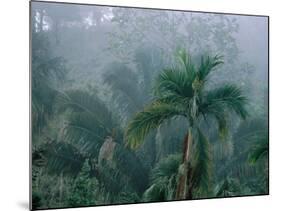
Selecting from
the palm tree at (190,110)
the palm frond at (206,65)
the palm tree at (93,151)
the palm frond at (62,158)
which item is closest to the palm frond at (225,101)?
the palm tree at (190,110)

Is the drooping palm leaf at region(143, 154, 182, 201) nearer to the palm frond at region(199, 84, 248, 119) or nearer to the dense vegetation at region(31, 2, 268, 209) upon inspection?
the dense vegetation at region(31, 2, 268, 209)

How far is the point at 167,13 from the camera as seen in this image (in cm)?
620

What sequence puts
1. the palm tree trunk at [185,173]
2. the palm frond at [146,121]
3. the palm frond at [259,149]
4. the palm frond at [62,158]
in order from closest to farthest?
the palm frond at [62,158] < the palm frond at [146,121] < the palm tree trunk at [185,173] < the palm frond at [259,149]

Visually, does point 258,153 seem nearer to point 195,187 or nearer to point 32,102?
point 195,187

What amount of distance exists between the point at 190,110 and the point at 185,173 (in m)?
0.76

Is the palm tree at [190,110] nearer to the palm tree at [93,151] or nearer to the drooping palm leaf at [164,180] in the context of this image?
the drooping palm leaf at [164,180]

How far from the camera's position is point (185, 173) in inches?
246

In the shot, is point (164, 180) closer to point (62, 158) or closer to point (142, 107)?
point (142, 107)

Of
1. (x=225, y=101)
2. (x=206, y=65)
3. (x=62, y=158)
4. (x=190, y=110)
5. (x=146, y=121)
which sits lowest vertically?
(x=62, y=158)

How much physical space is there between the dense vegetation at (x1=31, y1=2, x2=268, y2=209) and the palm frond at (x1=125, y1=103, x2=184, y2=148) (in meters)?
0.01

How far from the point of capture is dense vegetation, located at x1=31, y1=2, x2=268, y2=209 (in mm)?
5766

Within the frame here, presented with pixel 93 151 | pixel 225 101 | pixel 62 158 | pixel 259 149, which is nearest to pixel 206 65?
pixel 225 101

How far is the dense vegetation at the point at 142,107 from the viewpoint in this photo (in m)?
5.77

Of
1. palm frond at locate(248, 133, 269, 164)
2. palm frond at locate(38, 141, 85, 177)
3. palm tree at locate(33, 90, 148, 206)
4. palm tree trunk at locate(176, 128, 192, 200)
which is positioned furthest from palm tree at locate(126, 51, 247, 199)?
palm frond at locate(38, 141, 85, 177)
